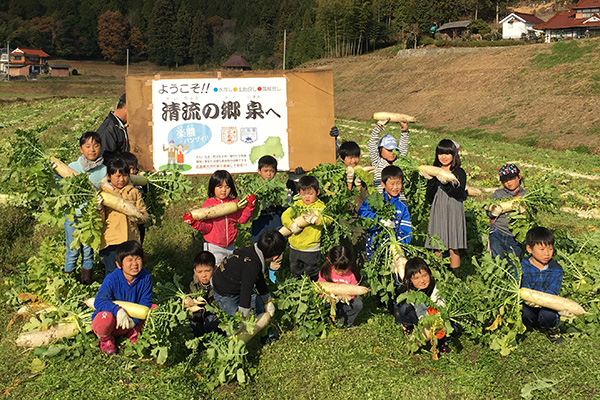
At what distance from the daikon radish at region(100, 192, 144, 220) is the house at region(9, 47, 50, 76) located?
109 meters

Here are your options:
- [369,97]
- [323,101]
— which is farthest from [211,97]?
[369,97]

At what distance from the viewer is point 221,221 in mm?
6305

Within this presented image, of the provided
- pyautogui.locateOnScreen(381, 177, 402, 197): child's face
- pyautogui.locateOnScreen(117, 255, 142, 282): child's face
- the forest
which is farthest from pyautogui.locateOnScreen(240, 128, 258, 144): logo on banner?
the forest

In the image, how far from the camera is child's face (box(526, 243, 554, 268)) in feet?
17.4

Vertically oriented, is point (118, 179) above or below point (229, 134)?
below

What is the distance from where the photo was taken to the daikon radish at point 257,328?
5.16m

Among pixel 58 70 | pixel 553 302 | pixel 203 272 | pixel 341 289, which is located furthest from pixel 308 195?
pixel 58 70

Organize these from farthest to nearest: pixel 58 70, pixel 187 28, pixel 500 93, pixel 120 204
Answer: pixel 187 28
pixel 58 70
pixel 500 93
pixel 120 204

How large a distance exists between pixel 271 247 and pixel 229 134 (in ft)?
9.86

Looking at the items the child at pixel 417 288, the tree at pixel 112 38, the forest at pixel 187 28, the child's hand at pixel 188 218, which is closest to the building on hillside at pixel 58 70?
the forest at pixel 187 28

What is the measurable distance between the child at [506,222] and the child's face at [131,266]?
3.89 meters

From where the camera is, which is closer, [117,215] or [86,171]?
[117,215]

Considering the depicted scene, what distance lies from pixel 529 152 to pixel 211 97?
1647 cm

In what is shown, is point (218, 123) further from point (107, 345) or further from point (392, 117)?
point (107, 345)
